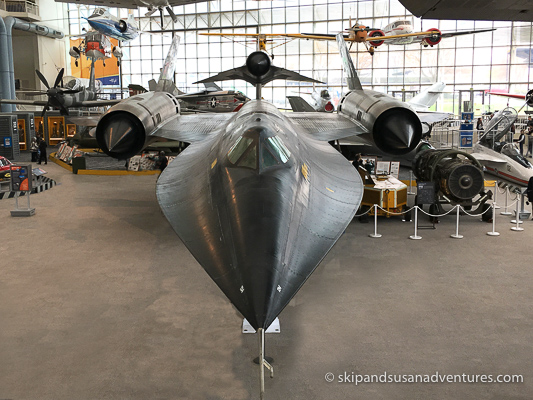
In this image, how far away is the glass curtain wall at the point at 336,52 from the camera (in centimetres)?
3550

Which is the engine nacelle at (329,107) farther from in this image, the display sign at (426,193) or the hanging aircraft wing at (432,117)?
the display sign at (426,193)

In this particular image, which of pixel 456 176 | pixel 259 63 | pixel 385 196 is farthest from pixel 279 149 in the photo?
pixel 259 63

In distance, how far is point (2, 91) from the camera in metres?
29.9

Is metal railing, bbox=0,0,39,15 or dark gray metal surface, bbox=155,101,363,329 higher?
metal railing, bbox=0,0,39,15

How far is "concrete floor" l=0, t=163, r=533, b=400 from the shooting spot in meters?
4.68

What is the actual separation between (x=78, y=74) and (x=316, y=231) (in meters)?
46.8

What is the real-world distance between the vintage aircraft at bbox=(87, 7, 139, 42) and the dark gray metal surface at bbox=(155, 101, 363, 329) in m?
28.4

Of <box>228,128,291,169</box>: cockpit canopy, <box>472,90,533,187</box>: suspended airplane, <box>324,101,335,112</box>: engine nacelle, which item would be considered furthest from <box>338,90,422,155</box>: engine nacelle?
<box>324,101,335,112</box>: engine nacelle

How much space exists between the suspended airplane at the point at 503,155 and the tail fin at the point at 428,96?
44.2ft

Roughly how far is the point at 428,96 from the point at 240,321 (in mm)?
24508

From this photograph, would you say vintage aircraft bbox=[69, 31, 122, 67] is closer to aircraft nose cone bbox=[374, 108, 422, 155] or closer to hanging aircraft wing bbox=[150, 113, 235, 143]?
hanging aircraft wing bbox=[150, 113, 235, 143]

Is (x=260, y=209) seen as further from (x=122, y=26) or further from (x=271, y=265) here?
(x=122, y=26)

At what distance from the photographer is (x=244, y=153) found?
204 inches

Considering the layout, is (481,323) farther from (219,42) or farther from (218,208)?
(219,42)
